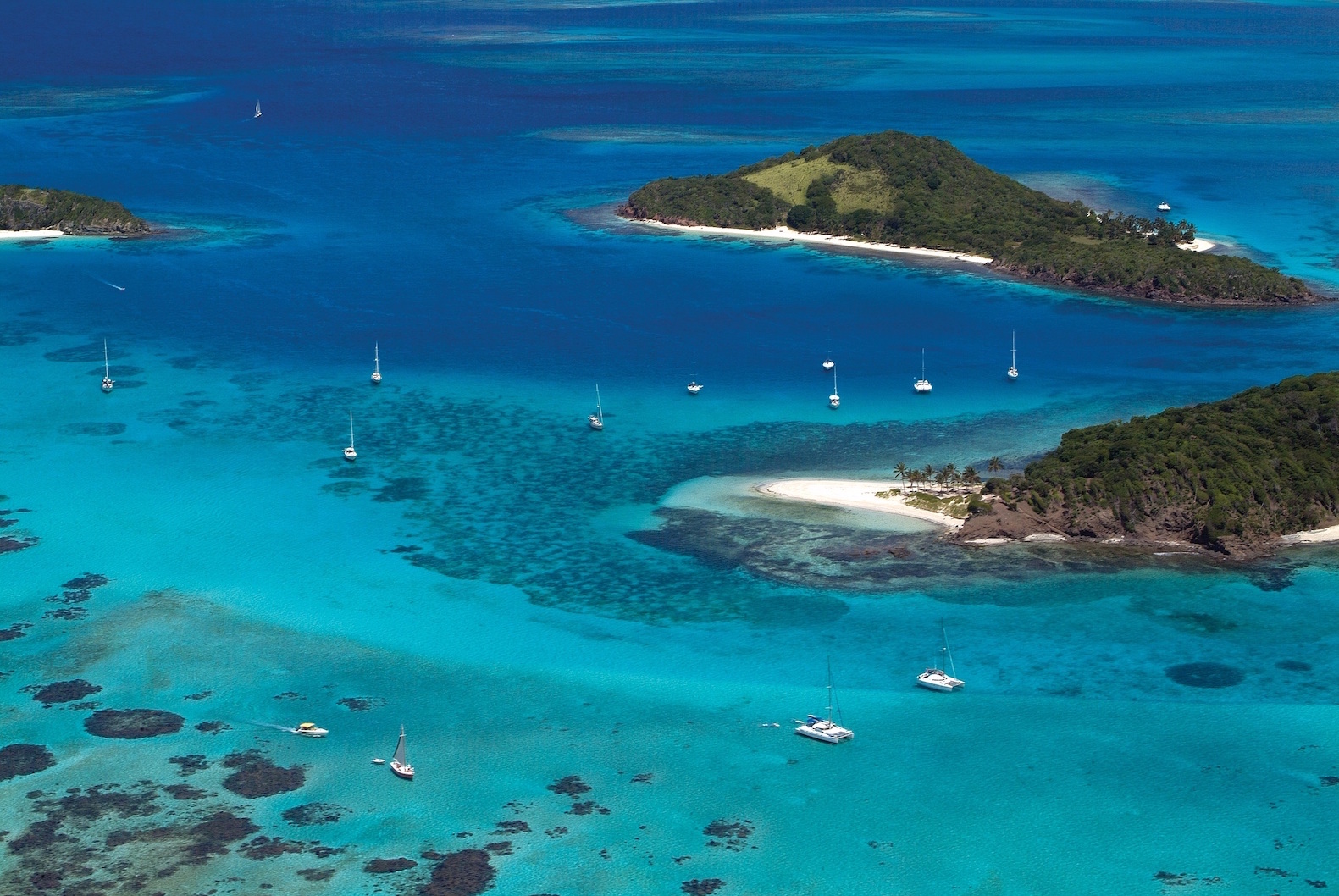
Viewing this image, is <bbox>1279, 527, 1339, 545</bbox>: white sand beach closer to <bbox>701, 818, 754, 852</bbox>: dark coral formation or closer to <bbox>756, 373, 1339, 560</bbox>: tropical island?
<bbox>756, 373, 1339, 560</bbox>: tropical island

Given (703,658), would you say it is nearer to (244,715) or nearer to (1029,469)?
(244,715)

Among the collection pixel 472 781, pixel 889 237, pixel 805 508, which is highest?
pixel 889 237

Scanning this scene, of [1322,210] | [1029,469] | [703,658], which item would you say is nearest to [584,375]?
[1029,469]

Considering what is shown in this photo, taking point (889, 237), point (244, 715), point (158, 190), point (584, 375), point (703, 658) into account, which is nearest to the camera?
point (244, 715)

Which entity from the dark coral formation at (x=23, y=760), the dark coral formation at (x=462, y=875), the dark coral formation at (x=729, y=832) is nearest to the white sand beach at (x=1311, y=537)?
the dark coral formation at (x=729, y=832)

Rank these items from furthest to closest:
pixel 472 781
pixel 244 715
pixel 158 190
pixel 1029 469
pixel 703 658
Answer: pixel 158 190 → pixel 1029 469 → pixel 703 658 → pixel 244 715 → pixel 472 781

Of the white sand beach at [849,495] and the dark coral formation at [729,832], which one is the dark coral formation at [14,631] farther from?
the white sand beach at [849,495]

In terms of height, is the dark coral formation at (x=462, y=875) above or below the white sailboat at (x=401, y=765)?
below

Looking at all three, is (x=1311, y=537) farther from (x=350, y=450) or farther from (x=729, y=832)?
(x=350, y=450)
